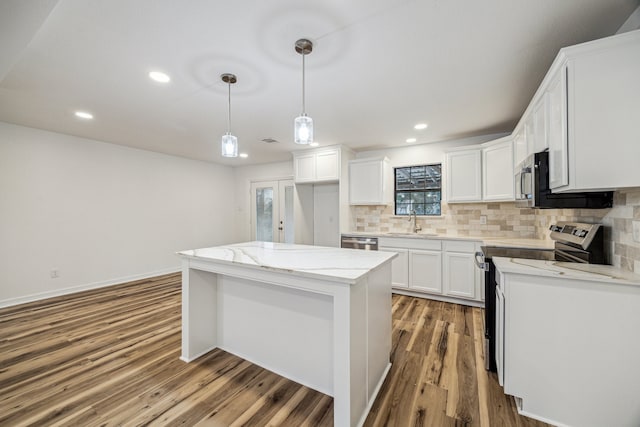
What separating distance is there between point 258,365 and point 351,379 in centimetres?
106

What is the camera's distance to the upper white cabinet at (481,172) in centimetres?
325

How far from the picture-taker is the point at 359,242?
4.16 metres

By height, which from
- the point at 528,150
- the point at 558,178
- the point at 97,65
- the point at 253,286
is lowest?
the point at 253,286

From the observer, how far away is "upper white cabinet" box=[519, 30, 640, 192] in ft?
4.33

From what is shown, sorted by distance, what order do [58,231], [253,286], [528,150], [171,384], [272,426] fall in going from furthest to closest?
1. [58,231]
2. [528,150]
3. [253,286]
4. [171,384]
5. [272,426]

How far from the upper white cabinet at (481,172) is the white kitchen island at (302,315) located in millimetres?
2294

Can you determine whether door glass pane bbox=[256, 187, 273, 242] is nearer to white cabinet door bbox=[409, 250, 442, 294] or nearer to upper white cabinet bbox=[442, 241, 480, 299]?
white cabinet door bbox=[409, 250, 442, 294]

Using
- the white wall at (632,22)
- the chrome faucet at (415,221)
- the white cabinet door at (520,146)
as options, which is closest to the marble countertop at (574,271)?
the white cabinet door at (520,146)

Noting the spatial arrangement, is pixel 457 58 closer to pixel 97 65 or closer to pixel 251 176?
pixel 97 65

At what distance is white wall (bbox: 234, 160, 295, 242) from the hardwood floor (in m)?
3.57

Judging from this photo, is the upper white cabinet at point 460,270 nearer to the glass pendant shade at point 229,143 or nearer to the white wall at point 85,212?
the glass pendant shade at point 229,143

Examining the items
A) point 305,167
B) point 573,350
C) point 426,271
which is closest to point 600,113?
point 573,350

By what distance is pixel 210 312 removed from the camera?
235 cm

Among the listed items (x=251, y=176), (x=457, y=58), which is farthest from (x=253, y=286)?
(x=251, y=176)
